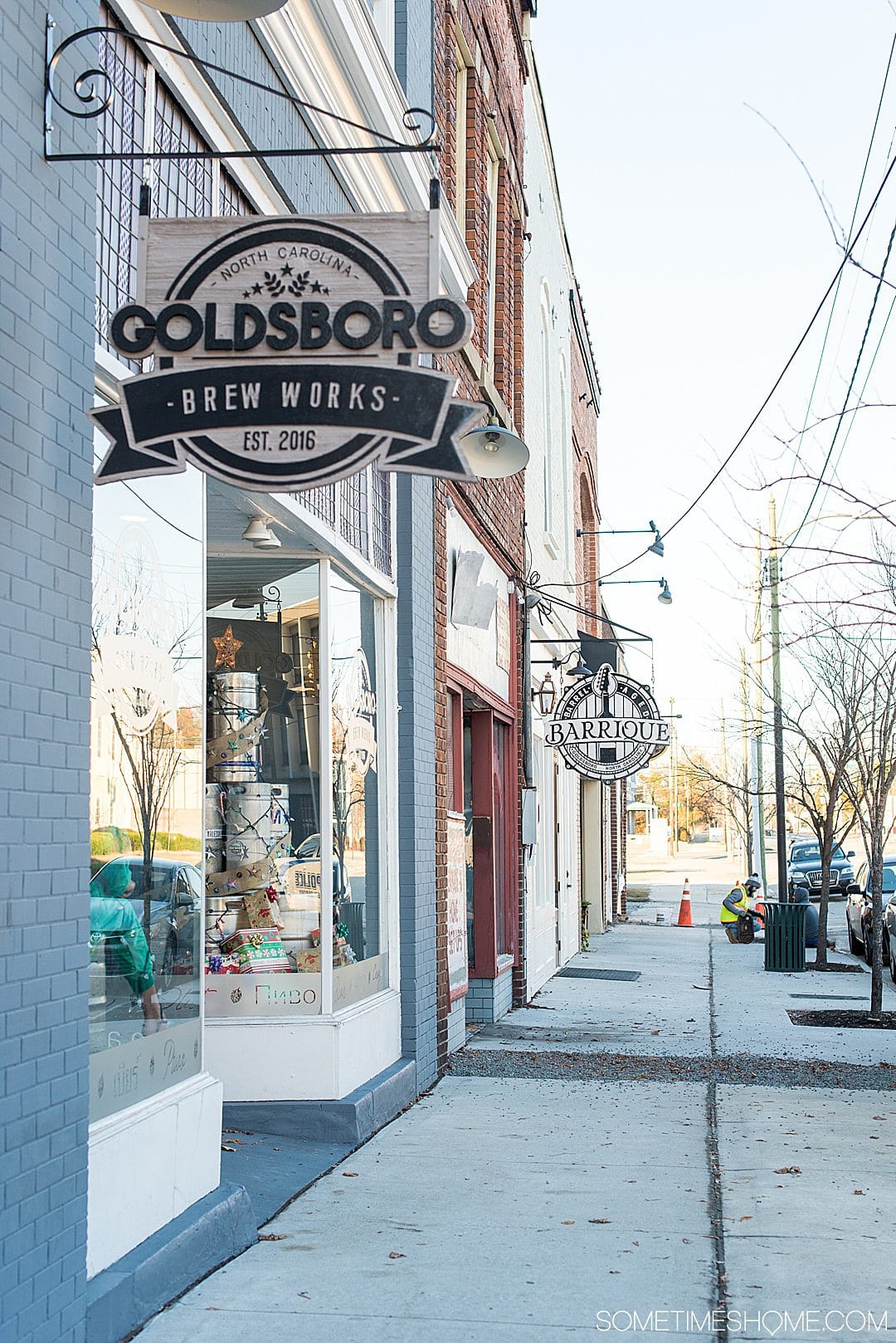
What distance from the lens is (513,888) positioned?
1421cm

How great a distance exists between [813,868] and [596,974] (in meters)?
17.4

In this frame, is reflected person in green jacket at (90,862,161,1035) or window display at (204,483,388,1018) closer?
reflected person in green jacket at (90,862,161,1035)

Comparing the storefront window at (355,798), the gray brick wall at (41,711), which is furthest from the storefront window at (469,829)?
the gray brick wall at (41,711)

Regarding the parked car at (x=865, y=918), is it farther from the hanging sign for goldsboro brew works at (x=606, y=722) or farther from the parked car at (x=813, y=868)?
the hanging sign for goldsboro brew works at (x=606, y=722)

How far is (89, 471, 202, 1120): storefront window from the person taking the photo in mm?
4938

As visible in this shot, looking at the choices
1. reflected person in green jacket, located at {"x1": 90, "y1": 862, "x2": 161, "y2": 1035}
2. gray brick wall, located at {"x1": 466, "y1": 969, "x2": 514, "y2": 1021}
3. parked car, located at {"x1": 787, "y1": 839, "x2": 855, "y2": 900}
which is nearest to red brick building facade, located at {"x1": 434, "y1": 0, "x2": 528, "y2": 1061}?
gray brick wall, located at {"x1": 466, "y1": 969, "x2": 514, "y2": 1021}

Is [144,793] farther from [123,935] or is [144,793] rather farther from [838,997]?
[838,997]

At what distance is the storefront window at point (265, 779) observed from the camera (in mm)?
7801

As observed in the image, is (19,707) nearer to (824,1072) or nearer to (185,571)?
(185,571)

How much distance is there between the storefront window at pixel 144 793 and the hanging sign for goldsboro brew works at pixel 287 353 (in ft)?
2.50

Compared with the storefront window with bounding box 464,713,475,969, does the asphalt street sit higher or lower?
lower

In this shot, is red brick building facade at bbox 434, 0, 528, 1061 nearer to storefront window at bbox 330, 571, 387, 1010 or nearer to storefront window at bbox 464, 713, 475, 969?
storefront window at bbox 464, 713, 475, 969

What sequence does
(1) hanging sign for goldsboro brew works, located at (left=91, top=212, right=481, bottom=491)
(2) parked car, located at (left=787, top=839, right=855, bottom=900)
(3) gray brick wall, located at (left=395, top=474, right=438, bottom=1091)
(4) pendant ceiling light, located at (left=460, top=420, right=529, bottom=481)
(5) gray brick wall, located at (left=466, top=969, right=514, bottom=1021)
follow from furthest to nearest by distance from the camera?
(2) parked car, located at (left=787, top=839, right=855, bottom=900) < (5) gray brick wall, located at (left=466, top=969, right=514, bottom=1021) < (4) pendant ceiling light, located at (left=460, top=420, right=529, bottom=481) < (3) gray brick wall, located at (left=395, top=474, right=438, bottom=1091) < (1) hanging sign for goldsboro brew works, located at (left=91, top=212, right=481, bottom=491)

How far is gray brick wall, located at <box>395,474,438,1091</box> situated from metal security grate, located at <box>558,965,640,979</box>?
7955 mm
